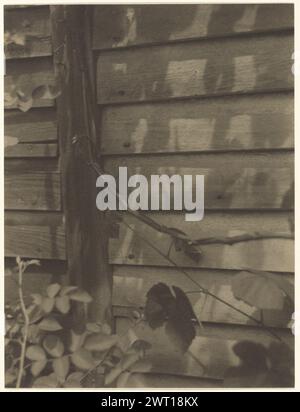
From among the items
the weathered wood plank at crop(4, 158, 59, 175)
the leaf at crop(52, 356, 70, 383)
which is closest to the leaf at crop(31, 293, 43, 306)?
the leaf at crop(52, 356, 70, 383)

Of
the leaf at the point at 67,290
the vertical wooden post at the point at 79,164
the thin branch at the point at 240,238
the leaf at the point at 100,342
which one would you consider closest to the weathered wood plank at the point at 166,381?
the leaf at the point at 100,342

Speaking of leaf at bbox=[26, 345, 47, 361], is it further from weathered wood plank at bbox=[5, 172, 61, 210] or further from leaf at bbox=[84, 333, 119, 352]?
weathered wood plank at bbox=[5, 172, 61, 210]

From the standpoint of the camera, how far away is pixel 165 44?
1704 mm

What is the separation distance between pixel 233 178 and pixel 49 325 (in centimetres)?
81

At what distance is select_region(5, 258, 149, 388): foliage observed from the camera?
5.65 ft

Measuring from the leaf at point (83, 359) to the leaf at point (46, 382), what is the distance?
0.09 m

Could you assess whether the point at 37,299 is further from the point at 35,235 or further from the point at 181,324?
the point at 181,324

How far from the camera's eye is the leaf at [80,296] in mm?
1732

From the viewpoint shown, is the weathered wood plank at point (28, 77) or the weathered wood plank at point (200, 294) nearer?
the weathered wood plank at point (200, 294)

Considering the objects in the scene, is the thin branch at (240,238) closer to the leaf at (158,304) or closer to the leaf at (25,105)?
the leaf at (158,304)

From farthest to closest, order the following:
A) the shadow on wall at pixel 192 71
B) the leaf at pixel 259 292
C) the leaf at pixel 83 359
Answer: the leaf at pixel 83 359 → the shadow on wall at pixel 192 71 → the leaf at pixel 259 292

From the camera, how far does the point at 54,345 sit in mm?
1757

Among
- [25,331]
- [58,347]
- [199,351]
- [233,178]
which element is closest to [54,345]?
[58,347]

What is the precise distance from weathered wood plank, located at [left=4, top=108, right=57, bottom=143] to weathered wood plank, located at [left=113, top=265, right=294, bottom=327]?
54 cm
